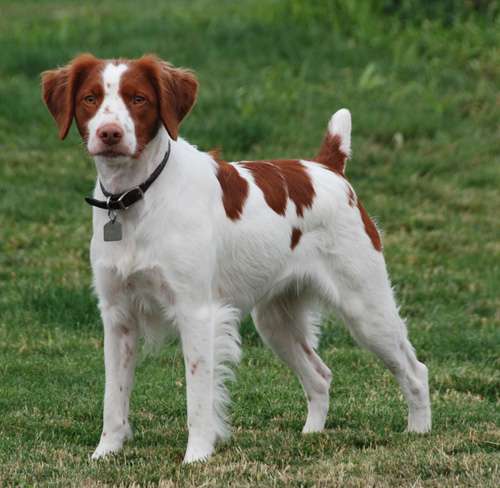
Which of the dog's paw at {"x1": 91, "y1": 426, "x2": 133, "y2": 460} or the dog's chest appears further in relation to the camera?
the dog's paw at {"x1": 91, "y1": 426, "x2": 133, "y2": 460}

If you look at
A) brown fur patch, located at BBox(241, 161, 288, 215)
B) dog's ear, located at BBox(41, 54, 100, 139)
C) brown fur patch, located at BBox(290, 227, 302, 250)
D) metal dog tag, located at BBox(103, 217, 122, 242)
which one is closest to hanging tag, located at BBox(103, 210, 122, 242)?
metal dog tag, located at BBox(103, 217, 122, 242)

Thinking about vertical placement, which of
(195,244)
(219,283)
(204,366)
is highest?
(195,244)

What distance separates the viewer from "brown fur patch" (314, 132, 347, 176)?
6137 mm

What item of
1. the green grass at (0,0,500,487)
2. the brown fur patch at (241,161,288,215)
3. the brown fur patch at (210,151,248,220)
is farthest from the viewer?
Answer: the brown fur patch at (241,161,288,215)

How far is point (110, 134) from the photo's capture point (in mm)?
4723

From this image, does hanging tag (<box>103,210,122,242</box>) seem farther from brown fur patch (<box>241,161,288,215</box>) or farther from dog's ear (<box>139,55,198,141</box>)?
brown fur patch (<box>241,161,288,215</box>)

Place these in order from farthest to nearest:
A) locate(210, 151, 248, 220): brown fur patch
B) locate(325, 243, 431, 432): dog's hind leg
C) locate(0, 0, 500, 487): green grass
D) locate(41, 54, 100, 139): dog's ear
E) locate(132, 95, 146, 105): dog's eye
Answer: locate(325, 243, 431, 432): dog's hind leg < locate(210, 151, 248, 220): brown fur patch < locate(0, 0, 500, 487): green grass < locate(41, 54, 100, 139): dog's ear < locate(132, 95, 146, 105): dog's eye

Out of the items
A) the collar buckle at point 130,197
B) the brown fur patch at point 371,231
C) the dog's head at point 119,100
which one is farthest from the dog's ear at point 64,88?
the brown fur patch at point 371,231

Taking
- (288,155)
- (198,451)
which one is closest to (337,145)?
(198,451)

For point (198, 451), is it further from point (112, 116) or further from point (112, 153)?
point (112, 116)

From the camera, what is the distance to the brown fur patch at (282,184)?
5496mm

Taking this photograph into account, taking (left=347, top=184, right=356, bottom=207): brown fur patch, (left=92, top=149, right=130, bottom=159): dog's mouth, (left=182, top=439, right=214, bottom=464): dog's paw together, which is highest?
(left=92, top=149, right=130, bottom=159): dog's mouth

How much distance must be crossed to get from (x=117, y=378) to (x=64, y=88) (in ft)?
4.23

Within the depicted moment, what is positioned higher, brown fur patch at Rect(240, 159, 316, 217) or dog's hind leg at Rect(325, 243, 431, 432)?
brown fur patch at Rect(240, 159, 316, 217)
